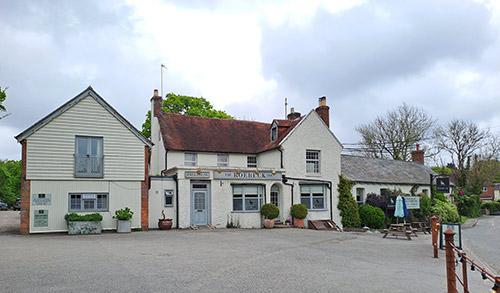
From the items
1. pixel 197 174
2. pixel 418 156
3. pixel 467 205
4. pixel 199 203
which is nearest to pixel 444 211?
pixel 418 156

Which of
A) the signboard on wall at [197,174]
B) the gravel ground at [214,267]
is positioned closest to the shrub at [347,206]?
the signboard on wall at [197,174]

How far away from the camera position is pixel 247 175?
27.3 metres

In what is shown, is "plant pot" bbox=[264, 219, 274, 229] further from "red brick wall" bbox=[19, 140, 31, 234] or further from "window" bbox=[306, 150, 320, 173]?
"red brick wall" bbox=[19, 140, 31, 234]

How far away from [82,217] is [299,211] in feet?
42.9

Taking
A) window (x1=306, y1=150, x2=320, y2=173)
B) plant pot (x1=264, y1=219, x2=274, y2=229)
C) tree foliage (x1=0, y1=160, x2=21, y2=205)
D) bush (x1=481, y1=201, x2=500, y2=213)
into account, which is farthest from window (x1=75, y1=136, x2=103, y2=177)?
bush (x1=481, y1=201, x2=500, y2=213)

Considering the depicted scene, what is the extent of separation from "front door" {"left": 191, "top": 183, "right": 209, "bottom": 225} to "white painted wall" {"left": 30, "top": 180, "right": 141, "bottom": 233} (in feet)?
10.9

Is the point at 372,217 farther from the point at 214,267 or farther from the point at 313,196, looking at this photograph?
the point at 214,267

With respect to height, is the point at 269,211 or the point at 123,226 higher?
the point at 269,211

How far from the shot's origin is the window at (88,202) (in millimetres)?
22906

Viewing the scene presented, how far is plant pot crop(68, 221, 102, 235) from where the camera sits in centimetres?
2158

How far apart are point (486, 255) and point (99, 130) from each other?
20.1 metres

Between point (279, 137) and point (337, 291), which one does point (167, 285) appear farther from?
point (279, 137)

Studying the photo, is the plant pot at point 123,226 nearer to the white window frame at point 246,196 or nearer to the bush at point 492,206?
the white window frame at point 246,196

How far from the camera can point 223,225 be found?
2661 centimetres
